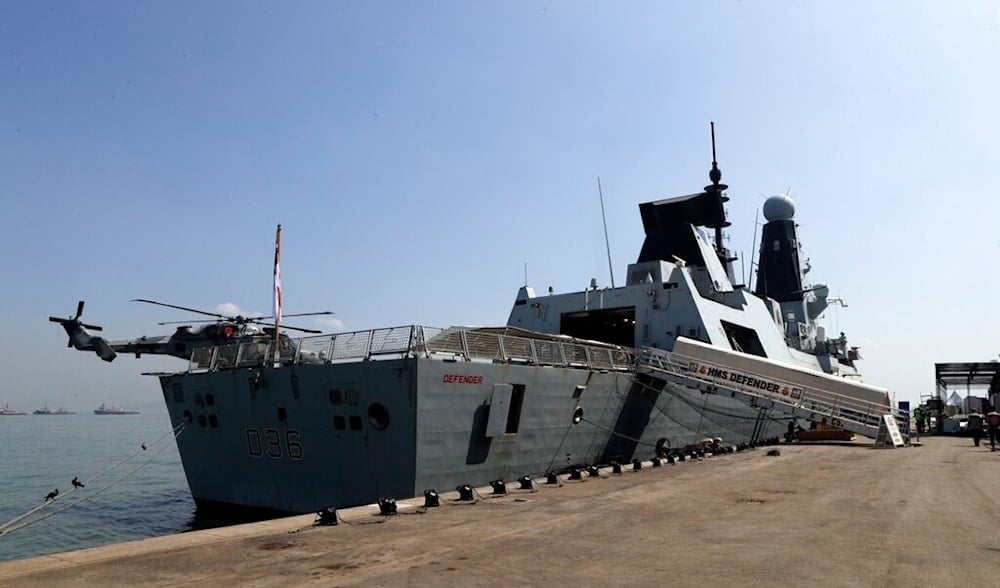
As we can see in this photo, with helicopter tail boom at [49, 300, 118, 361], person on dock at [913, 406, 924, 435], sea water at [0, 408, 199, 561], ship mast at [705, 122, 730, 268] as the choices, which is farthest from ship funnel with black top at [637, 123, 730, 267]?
helicopter tail boom at [49, 300, 118, 361]

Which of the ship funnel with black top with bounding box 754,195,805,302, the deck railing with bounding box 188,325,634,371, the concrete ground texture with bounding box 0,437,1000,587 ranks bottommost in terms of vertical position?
the concrete ground texture with bounding box 0,437,1000,587

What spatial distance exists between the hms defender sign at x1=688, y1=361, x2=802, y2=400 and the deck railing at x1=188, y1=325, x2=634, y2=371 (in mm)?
4168

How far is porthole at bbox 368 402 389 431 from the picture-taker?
14.2m

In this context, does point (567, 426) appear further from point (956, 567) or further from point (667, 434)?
point (956, 567)

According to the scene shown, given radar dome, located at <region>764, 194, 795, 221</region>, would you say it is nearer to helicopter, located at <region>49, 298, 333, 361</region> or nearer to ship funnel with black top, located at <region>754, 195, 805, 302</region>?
ship funnel with black top, located at <region>754, 195, 805, 302</region>

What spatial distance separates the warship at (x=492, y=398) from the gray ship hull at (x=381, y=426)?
0.04 meters

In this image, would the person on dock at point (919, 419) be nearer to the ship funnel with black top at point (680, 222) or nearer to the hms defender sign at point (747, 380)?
the ship funnel with black top at point (680, 222)

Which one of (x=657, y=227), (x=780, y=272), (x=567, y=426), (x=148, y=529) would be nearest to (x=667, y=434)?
(x=567, y=426)

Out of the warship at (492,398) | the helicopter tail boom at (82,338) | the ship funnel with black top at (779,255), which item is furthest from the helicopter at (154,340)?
the ship funnel with black top at (779,255)

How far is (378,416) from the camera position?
14.4 metres

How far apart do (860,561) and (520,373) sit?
10.1 meters

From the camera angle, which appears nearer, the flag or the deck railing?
the deck railing

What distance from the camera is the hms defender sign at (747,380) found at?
21.8m

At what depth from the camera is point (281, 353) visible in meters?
16.2
